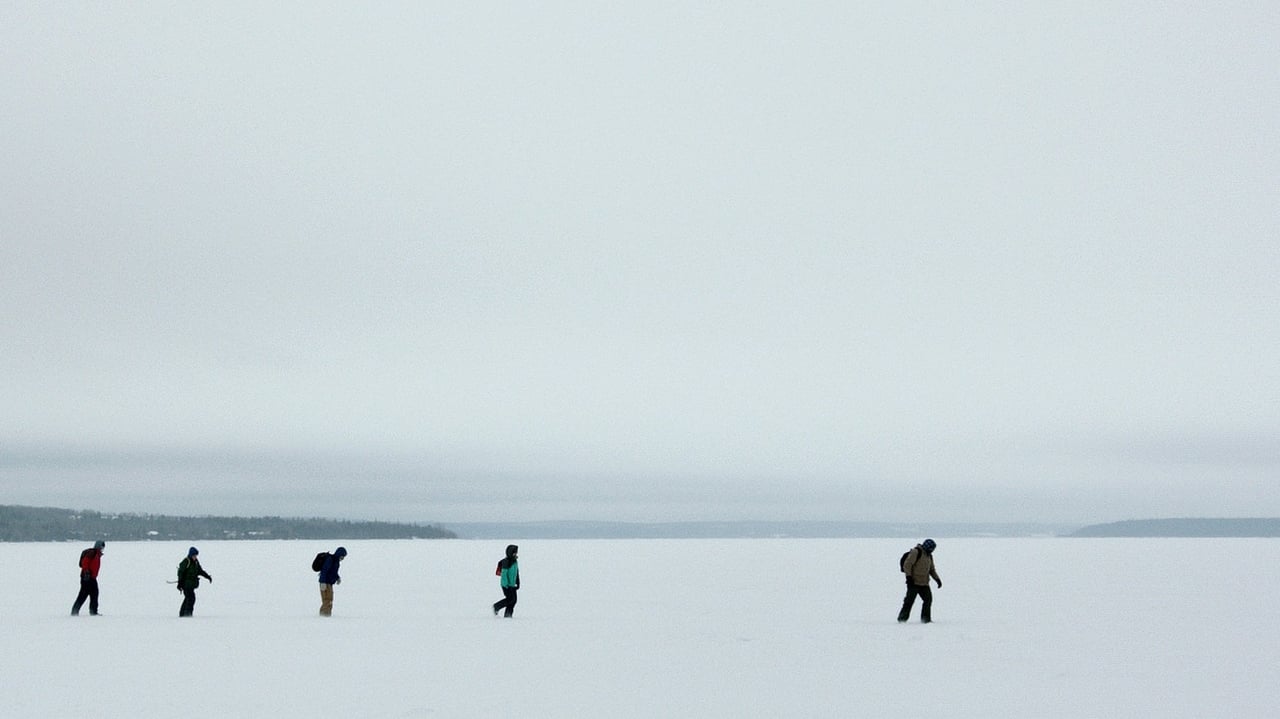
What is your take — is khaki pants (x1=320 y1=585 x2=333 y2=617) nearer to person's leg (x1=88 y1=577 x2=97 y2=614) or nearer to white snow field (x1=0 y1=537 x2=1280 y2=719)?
white snow field (x1=0 y1=537 x2=1280 y2=719)

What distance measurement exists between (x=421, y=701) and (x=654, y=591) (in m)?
22.7

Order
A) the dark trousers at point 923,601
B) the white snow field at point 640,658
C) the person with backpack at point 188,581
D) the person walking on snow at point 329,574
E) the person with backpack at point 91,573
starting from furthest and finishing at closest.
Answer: the person with backpack at point 188,581 → the dark trousers at point 923,601 → the person walking on snow at point 329,574 → the person with backpack at point 91,573 → the white snow field at point 640,658

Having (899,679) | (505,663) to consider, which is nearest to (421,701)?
(505,663)

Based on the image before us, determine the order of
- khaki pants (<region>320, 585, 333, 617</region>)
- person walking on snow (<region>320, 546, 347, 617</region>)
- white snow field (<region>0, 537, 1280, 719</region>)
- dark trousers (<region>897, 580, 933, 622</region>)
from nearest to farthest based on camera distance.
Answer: white snow field (<region>0, 537, 1280, 719</region>), person walking on snow (<region>320, 546, 347, 617</region>), dark trousers (<region>897, 580, 933, 622</region>), khaki pants (<region>320, 585, 333, 617</region>)

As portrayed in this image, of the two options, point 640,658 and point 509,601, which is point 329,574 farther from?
point 640,658

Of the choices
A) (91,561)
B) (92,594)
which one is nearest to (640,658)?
(91,561)

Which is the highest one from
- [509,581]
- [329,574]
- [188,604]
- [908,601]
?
[329,574]

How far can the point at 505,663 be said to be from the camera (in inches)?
615

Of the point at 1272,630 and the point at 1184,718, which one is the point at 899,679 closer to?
the point at 1184,718

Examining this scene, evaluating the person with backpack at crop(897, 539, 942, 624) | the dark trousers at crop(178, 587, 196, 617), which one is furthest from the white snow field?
the person with backpack at crop(897, 539, 942, 624)

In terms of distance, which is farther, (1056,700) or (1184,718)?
(1056,700)

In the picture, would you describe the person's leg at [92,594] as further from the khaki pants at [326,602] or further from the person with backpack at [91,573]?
the khaki pants at [326,602]

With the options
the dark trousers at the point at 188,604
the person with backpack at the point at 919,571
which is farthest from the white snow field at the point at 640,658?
the person with backpack at the point at 919,571

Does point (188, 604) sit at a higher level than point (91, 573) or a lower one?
lower
